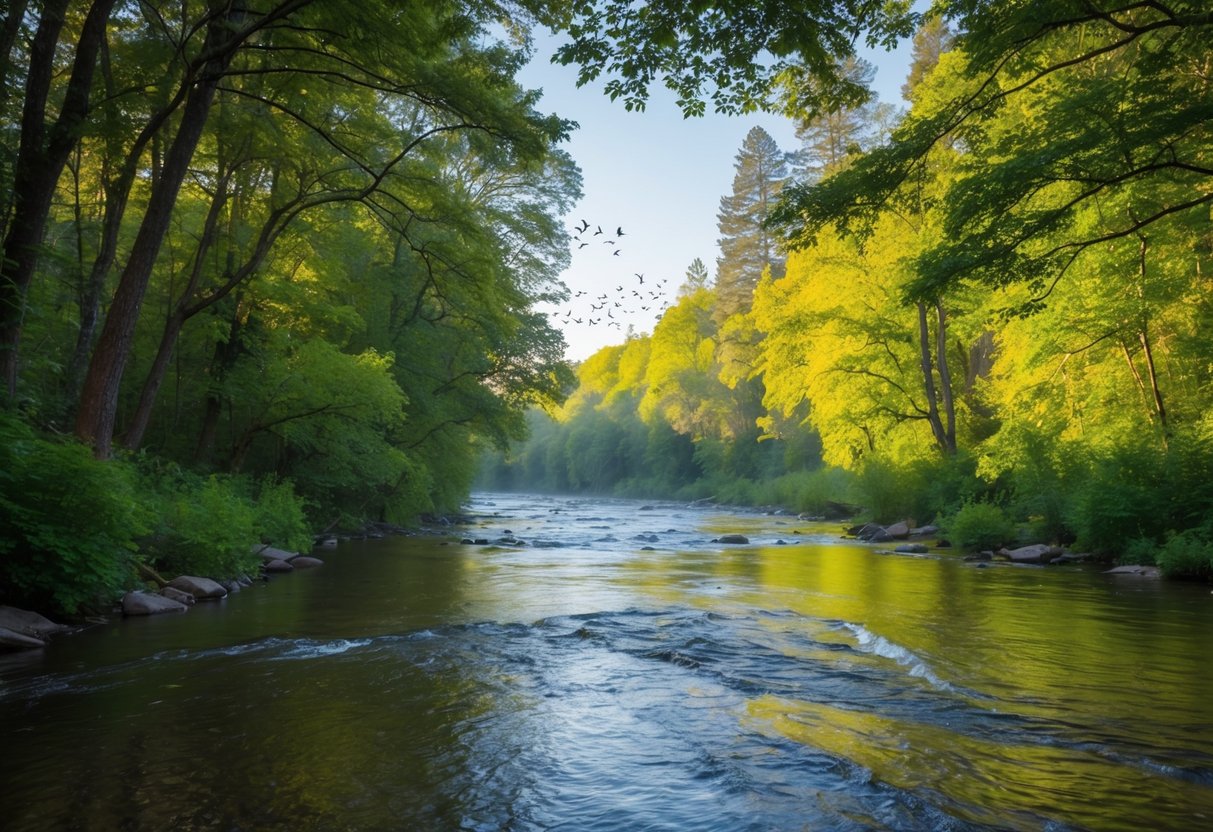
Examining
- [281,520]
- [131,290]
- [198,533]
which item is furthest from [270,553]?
[131,290]

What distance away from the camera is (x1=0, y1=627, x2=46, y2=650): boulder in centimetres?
714

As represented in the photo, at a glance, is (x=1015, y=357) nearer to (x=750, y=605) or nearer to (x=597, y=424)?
(x=750, y=605)

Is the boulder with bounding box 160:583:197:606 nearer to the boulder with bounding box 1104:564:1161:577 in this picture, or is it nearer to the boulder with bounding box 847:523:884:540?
the boulder with bounding box 1104:564:1161:577

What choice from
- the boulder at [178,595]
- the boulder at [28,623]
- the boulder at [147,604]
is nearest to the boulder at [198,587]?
the boulder at [178,595]

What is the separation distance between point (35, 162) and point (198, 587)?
5.74 m

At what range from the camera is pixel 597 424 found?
224 feet

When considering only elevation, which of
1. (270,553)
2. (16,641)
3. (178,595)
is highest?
(270,553)

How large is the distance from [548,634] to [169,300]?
1302 cm

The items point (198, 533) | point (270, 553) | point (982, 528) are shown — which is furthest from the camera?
point (982, 528)

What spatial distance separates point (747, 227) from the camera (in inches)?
2053

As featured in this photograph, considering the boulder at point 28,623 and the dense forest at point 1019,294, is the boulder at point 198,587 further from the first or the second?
the dense forest at point 1019,294

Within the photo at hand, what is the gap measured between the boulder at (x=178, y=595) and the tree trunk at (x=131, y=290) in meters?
1.96

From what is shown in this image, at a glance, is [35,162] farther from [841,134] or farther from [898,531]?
[841,134]

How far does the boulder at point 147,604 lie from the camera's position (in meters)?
9.31
